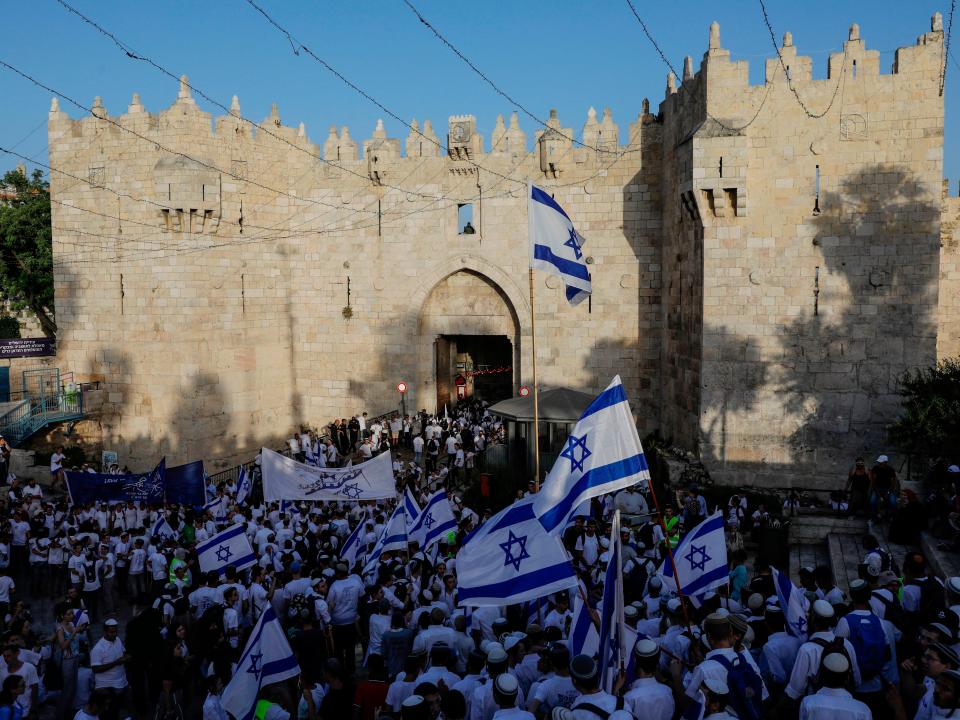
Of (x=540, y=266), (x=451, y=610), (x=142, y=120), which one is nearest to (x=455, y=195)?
(x=142, y=120)

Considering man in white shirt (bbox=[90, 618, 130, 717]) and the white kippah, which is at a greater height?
the white kippah

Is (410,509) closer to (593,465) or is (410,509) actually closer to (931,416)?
(593,465)

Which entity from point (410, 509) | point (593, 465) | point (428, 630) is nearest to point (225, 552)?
point (410, 509)

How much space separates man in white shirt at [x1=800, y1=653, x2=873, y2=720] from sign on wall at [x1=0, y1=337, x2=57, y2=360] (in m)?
21.8

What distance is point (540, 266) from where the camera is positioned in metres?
9.62

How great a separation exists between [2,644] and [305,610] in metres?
2.80

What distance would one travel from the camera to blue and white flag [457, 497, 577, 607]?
662 cm

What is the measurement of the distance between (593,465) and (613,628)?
1.37 meters

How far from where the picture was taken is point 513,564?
22.1 ft

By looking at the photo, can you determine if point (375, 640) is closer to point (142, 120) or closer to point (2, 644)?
point (2, 644)

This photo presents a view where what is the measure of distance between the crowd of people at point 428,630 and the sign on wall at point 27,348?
32.5 feet

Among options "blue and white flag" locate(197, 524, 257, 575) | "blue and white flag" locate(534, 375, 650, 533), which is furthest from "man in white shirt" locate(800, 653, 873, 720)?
"blue and white flag" locate(197, 524, 257, 575)

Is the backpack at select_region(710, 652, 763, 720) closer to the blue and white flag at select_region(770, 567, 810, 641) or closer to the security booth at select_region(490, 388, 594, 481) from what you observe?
the blue and white flag at select_region(770, 567, 810, 641)

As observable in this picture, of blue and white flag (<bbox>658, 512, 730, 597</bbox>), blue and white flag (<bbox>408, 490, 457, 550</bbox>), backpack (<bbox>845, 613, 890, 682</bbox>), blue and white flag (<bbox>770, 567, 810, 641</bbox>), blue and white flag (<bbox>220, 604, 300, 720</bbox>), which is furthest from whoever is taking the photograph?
blue and white flag (<bbox>408, 490, 457, 550</bbox>)
